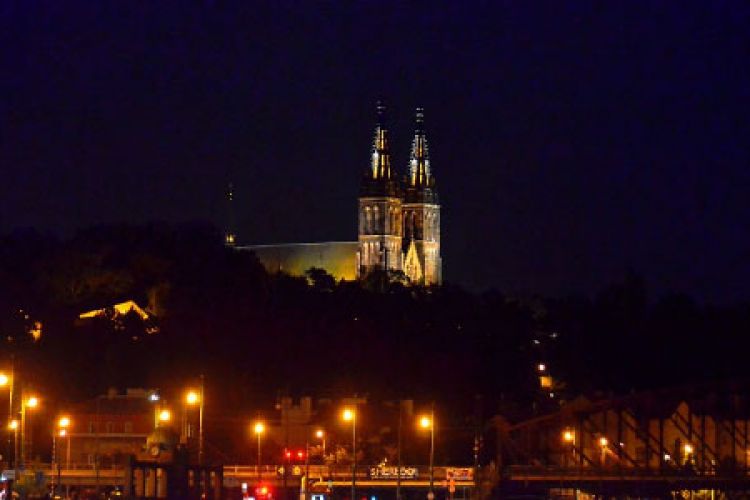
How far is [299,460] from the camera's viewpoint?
13650cm

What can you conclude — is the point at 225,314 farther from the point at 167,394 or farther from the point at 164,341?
the point at 167,394

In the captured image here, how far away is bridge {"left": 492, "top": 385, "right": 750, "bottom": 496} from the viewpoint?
12200cm

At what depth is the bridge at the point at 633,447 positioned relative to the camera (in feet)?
400

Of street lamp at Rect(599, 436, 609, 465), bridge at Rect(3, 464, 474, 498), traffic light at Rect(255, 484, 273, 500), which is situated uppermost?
street lamp at Rect(599, 436, 609, 465)

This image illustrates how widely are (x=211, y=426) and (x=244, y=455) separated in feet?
26.0

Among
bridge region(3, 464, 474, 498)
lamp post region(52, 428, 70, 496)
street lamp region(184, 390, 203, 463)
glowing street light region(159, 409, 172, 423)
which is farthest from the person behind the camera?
glowing street light region(159, 409, 172, 423)

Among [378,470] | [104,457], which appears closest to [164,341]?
[104,457]

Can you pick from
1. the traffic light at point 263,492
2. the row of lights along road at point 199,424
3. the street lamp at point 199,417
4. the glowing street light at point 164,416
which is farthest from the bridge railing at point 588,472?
the glowing street light at point 164,416

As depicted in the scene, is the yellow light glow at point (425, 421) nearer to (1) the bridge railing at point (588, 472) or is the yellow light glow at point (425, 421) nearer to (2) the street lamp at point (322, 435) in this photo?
(1) the bridge railing at point (588, 472)

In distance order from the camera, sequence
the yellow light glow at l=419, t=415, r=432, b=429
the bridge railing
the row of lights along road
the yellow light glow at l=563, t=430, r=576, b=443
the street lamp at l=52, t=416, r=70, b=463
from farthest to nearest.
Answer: the yellow light glow at l=563, t=430, r=576, b=443 < the street lamp at l=52, t=416, r=70, b=463 < the bridge railing < the yellow light glow at l=419, t=415, r=432, b=429 < the row of lights along road

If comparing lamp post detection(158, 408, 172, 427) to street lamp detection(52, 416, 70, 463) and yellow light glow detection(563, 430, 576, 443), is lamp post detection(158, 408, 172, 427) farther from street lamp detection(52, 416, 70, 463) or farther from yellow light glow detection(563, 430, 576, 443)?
yellow light glow detection(563, 430, 576, 443)

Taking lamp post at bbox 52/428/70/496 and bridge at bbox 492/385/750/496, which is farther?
bridge at bbox 492/385/750/496

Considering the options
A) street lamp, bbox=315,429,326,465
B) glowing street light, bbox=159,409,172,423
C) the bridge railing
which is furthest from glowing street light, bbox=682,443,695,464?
glowing street light, bbox=159,409,172,423

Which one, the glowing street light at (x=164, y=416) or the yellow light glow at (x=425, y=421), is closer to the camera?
the yellow light glow at (x=425, y=421)
